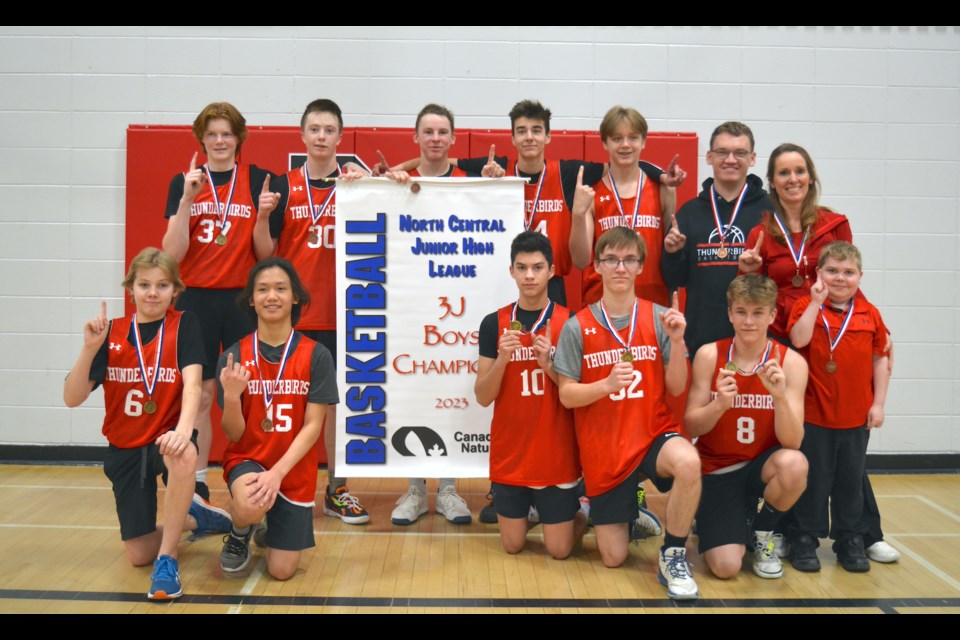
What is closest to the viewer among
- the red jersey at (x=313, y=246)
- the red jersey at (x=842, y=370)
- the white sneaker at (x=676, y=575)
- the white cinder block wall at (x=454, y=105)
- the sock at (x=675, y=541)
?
the white sneaker at (x=676, y=575)

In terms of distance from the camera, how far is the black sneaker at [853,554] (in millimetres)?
3947

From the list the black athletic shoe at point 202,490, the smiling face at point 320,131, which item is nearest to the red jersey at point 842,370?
the smiling face at point 320,131

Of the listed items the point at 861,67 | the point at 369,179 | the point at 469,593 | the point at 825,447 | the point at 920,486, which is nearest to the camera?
the point at 469,593

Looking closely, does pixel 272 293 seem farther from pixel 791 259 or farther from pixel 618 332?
pixel 791 259

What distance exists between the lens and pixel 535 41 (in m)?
6.00

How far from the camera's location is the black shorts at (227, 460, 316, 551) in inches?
149

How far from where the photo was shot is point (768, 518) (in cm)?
393

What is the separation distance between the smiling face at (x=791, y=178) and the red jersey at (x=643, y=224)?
2.03ft

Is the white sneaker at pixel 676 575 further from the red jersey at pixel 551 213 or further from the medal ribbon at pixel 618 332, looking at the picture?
the red jersey at pixel 551 213

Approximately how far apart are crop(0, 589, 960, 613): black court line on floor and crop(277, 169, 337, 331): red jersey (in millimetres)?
1625

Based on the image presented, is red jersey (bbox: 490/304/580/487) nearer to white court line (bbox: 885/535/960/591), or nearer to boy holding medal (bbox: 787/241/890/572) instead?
boy holding medal (bbox: 787/241/890/572)

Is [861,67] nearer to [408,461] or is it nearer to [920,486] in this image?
[920,486]

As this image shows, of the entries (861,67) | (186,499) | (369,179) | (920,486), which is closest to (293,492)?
(186,499)

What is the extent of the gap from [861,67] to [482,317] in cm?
361
